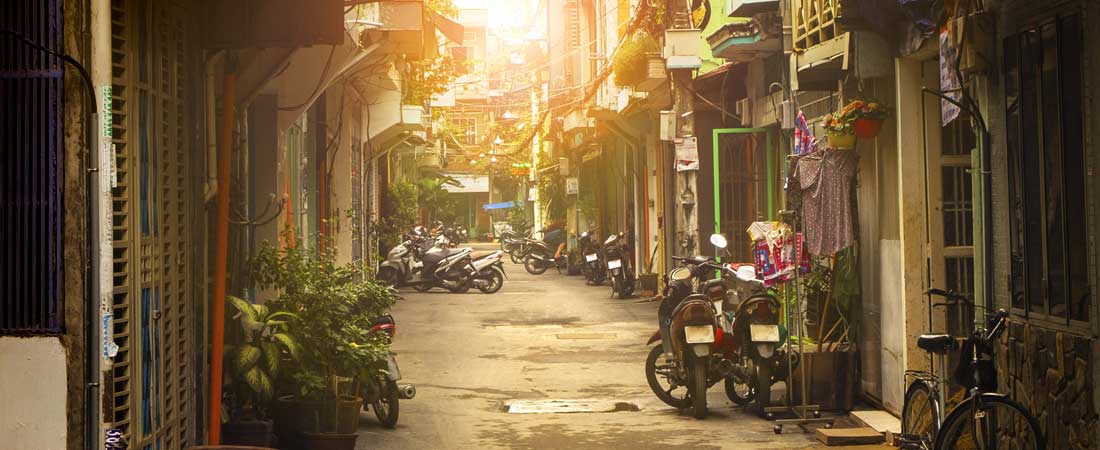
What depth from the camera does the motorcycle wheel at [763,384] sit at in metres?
11.2

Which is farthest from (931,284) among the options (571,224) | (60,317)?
(571,224)

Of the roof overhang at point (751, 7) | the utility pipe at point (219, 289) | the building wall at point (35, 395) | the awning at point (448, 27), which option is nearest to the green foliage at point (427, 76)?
the awning at point (448, 27)

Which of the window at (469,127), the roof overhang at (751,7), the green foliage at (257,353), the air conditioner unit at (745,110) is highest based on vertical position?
the window at (469,127)

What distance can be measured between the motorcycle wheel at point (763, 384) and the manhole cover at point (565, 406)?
1100 mm

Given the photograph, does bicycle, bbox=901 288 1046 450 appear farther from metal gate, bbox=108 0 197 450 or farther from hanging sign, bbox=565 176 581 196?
hanging sign, bbox=565 176 581 196

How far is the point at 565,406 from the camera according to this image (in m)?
11.7

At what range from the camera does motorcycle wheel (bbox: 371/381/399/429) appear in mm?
10414

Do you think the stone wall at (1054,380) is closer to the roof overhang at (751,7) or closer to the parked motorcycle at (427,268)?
the roof overhang at (751,7)

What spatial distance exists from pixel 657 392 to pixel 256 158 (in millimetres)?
4210

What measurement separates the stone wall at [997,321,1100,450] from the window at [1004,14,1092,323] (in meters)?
0.14

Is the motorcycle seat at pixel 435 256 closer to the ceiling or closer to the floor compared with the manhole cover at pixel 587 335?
closer to the ceiling

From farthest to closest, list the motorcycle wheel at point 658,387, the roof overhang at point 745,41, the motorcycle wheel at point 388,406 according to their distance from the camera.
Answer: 1. the roof overhang at point 745,41
2. the motorcycle wheel at point 658,387
3. the motorcycle wheel at point 388,406

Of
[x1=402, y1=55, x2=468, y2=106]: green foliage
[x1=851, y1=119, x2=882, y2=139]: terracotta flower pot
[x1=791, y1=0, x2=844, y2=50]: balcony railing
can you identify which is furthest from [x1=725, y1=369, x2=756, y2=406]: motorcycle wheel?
[x1=402, y1=55, x2=468, y2=106]: green foliage

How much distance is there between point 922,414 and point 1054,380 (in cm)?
104
